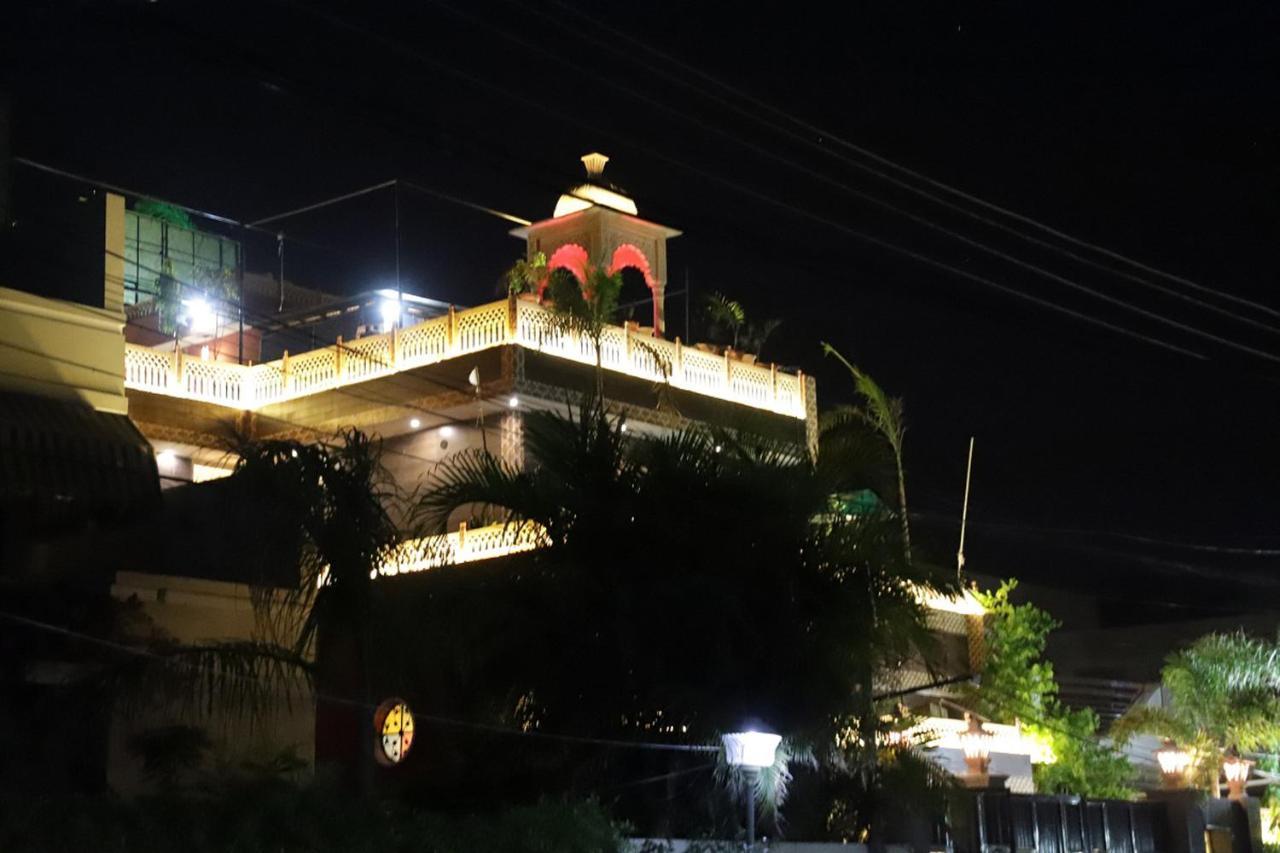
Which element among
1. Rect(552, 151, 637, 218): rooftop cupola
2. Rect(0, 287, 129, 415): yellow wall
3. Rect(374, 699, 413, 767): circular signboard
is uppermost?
Rect(552, 151, 637, 218): rooftop cupola

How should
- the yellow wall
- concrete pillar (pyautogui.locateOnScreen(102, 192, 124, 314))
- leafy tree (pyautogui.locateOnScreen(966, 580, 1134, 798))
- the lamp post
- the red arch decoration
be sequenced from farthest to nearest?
the red arch decoration < leafy tree (pyautogui.locateOnScreen(966, 580, 1134, 798)) < concrete pillar (pyautogui.locateOnScreen(102, 192, 124, 314)) < the yellow wall < the lamp post

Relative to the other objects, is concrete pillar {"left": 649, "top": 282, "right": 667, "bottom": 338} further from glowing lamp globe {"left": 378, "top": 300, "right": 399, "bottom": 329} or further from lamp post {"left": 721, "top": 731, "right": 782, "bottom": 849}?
lamp post {"left": 721, "top": 731, "right": 782, "bottom": 849}

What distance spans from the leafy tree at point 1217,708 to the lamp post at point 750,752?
49.9ft

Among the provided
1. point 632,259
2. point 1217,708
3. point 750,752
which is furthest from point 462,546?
point 1217,708

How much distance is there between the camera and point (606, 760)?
17.5 metres

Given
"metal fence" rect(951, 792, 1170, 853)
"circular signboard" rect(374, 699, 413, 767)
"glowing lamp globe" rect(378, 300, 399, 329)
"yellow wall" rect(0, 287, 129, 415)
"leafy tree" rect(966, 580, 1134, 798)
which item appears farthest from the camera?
"glowing lamp globe" rect(378, 300, 399, 329)

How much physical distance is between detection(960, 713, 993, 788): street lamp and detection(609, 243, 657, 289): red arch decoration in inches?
348

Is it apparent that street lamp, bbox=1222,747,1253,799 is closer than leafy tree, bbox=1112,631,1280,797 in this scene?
Yes

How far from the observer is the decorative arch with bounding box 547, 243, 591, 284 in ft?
95.5

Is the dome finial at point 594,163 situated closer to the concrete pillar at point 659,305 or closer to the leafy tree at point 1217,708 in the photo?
the concrete pillar at point 659,305

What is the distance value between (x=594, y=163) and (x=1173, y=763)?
13.4 metres

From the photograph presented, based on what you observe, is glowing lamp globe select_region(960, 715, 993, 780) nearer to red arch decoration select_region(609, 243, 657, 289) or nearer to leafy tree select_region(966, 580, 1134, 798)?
leafy tree select_region(966, 580, 1134, 798)

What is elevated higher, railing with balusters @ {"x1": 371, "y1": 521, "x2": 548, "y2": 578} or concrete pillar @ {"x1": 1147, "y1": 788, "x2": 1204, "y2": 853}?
railing with balusters @ {"x1": 371, "y1": 521, "x2": 548, "y2": 578}

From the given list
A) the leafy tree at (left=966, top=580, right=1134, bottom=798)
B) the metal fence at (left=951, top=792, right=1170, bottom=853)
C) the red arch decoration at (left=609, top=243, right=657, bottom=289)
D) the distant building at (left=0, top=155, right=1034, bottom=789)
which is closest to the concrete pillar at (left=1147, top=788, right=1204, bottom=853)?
the metal fence at (left=951, top=792, right=1170, bottom=853)
